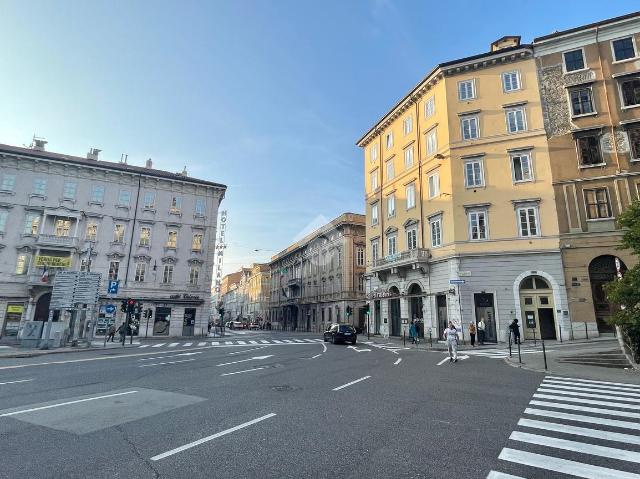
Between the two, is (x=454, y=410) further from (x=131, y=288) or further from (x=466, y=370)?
(x=131, y=288)

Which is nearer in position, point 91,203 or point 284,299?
point 91,203

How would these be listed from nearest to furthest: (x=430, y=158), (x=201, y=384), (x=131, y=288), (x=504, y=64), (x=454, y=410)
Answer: (x=454, y=410) → (x=201, y=384) → (x=504, y=64) → (x=430, y=158) → (x=131, y=288)

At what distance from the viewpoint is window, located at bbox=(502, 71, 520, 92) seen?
28767 millimetres

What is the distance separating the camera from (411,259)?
31047mm

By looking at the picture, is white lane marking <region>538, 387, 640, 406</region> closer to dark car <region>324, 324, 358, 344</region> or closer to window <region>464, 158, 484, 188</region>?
dark car <region>324, 324, 358, 344</region>

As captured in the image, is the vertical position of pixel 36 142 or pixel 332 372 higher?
pixel 36 142

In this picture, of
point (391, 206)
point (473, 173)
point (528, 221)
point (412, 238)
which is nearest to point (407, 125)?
point (391, 206)

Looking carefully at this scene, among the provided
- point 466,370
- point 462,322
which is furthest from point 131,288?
point 466,370

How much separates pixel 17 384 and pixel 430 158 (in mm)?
30266

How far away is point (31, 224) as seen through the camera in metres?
36.7

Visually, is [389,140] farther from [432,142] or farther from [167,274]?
[167,274]

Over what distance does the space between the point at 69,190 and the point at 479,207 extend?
132 feet

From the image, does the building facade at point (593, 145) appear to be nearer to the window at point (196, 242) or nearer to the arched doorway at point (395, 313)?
the arched doorway at point (395, 313)

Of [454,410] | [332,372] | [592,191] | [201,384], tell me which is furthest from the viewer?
[592,191]
